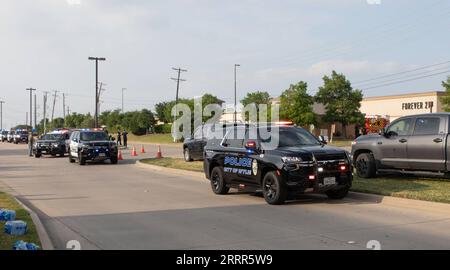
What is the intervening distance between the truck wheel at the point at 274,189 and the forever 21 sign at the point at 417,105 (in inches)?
2492

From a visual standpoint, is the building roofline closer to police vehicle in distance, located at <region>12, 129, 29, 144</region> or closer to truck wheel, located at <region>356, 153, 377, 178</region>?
police vehicle in distance, located at <region>12, 129, 29, 144</region>

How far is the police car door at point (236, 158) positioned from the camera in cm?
1284

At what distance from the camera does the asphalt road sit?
8.15 m

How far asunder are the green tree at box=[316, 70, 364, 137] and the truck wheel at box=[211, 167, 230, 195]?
55.0 meters

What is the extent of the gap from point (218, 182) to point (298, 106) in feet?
168

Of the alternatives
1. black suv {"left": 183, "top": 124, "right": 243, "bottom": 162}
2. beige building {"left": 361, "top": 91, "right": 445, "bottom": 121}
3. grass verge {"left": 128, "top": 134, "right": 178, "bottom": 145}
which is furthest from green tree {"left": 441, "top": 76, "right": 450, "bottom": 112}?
black suv {"left": 183, "top": 124, "right": 243, "bottom": 162}

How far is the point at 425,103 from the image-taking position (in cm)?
7256

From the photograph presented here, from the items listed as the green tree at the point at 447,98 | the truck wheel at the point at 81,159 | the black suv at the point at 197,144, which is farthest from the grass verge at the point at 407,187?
the green tree at the point at 447,98

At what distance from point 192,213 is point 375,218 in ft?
12.1

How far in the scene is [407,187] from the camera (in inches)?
525

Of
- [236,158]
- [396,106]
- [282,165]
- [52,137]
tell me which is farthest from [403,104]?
[282,165]

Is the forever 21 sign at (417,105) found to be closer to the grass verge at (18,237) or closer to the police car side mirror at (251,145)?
the police car side mirror at (251,145)
